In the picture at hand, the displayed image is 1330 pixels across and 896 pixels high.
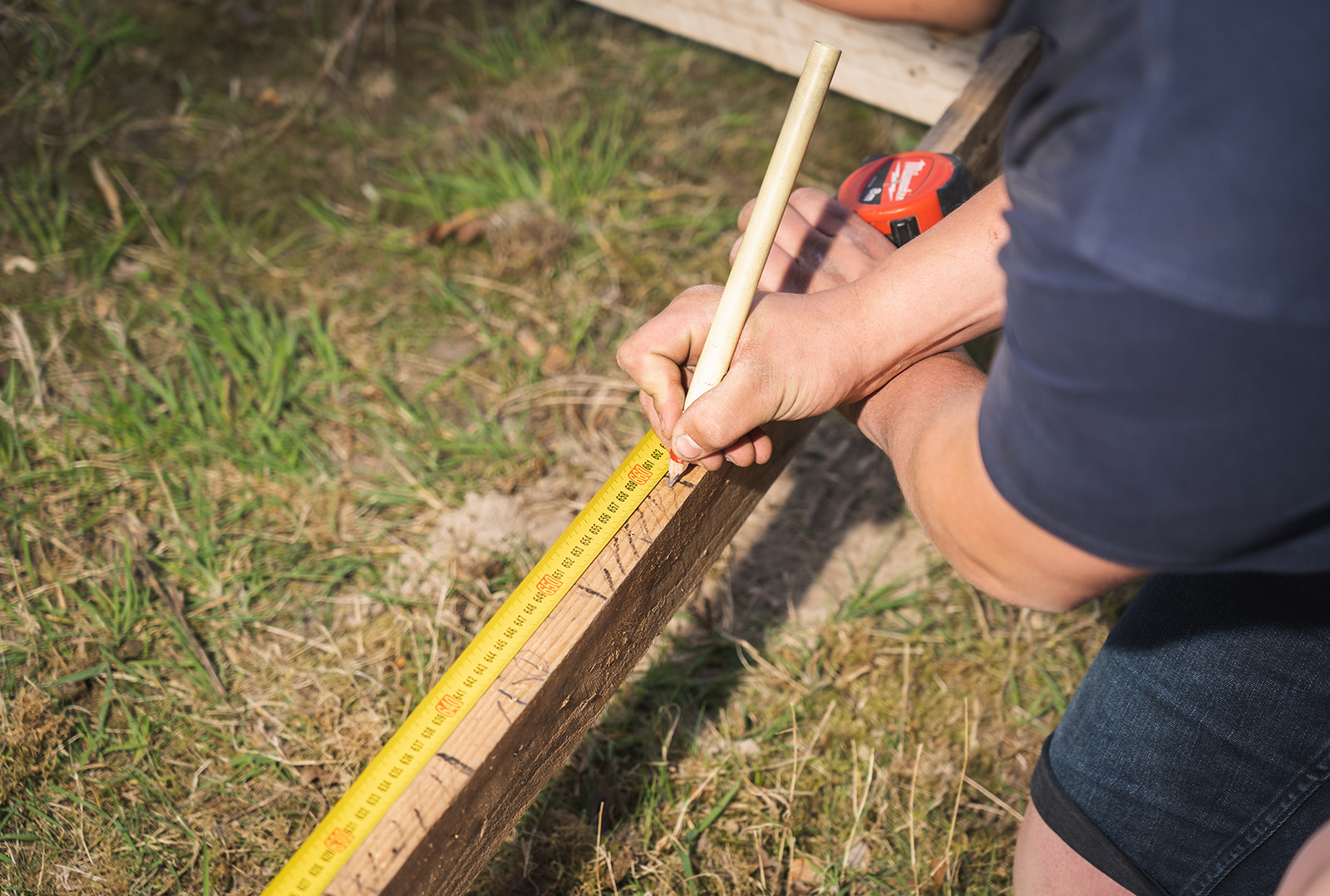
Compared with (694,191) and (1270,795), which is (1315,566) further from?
(694,191)

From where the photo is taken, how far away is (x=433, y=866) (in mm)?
1036

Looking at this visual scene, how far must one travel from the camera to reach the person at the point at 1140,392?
0.68m

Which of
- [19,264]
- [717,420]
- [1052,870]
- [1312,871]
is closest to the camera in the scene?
[1312,871]

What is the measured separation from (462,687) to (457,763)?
108 millimetres

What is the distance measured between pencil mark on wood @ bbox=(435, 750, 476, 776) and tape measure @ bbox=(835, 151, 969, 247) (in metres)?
1.16

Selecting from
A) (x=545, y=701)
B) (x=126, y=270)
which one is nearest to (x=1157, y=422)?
(x=545, y=701)

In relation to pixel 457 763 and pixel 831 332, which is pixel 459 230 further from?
pixel 457 763

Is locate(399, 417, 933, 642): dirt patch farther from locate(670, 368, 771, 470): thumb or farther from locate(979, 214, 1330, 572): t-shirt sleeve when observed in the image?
locate(979, 214, 1330, 572): t-shirt sleeve

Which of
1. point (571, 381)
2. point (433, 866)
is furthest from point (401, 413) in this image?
point (433, 866)

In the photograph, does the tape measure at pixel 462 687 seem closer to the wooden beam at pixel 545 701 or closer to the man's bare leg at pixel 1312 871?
the wooden beam at pixel 545 701

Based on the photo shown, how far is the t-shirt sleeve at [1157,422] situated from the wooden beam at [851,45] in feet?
5.35

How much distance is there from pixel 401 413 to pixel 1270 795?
A: 2002mm

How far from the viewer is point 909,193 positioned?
1.56m

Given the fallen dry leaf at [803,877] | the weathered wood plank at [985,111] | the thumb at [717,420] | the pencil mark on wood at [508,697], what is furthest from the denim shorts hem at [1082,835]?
the weathered wood plank at [985,111]
